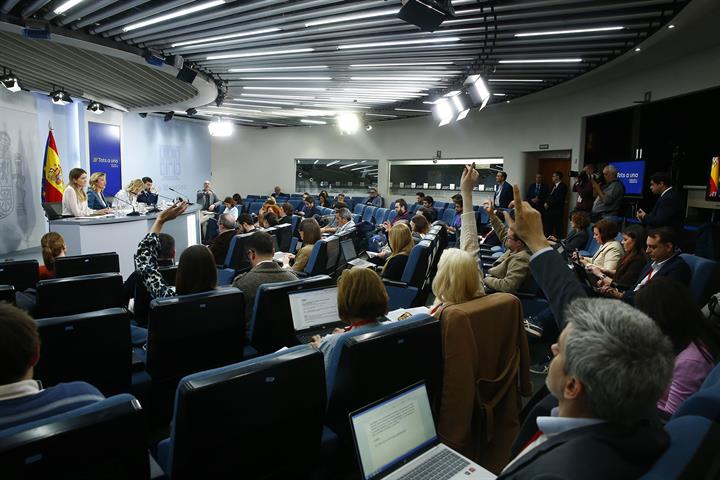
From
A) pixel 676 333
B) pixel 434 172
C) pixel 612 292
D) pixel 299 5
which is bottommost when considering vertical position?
pixel 612 292

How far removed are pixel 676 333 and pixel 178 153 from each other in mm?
15375

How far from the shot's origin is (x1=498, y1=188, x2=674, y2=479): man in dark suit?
2.79 ft

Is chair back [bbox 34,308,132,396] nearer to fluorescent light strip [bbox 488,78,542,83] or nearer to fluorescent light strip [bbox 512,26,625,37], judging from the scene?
fluorescent light strip [bbox 512,26,625,37]

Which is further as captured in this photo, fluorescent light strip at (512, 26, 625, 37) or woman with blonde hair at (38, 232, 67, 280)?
fluorescent light strip at (512, 26, 625, 37)

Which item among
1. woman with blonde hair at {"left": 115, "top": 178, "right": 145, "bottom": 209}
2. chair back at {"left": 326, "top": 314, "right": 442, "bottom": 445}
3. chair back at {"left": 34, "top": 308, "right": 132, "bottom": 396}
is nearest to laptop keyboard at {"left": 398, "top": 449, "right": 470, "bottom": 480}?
chair back at {"left": 326, "top": 314, "right": 442, "bottom": 445}

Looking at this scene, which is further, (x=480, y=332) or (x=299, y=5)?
(x=299, y=5)

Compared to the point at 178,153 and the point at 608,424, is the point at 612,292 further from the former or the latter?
the point at 178,153

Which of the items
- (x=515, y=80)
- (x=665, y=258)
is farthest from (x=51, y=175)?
(x=665, y=258)

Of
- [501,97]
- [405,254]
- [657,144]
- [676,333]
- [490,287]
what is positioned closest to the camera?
[676,333]

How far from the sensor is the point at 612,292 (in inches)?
159

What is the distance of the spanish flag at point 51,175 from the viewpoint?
30.9 ft

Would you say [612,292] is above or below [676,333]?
below

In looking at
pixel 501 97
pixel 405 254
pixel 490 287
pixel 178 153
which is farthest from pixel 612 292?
pixel 178 153

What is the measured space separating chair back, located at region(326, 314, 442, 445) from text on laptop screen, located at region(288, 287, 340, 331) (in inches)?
38.7
